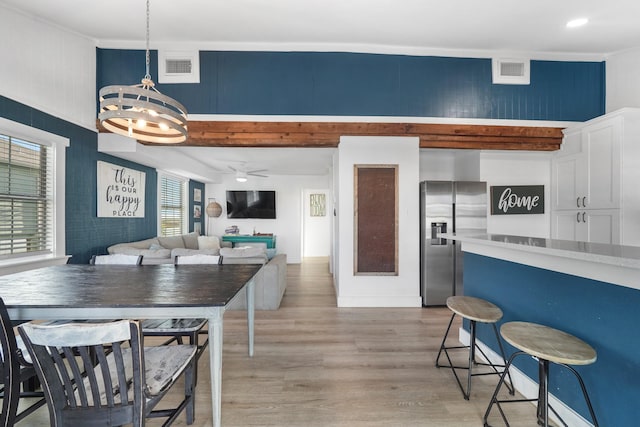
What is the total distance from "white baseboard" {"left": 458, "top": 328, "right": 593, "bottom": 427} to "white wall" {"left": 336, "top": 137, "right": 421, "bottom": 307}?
116cm

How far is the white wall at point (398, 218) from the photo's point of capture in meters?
3.66

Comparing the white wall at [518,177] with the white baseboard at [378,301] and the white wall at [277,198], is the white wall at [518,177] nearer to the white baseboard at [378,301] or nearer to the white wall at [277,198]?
the white baseboard at [378,301]

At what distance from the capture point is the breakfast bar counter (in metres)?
1.24

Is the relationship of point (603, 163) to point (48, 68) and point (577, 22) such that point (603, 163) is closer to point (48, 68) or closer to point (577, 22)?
point (577, 22)

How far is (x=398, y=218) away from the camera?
12.1 feet

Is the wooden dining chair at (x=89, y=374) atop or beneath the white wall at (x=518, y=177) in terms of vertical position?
beneath

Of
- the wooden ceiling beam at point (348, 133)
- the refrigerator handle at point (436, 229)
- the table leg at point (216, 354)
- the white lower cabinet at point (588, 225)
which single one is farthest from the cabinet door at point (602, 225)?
the table leg at point (216, 354)

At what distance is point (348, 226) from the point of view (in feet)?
12.1

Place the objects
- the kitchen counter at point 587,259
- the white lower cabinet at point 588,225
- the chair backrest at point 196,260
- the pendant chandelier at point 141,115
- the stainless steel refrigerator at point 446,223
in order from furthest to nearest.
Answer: the stainless steel refrigerator at point 446,223
the white lower cabinet at point 588,225
the chair backrest at point 196,260
the pendant chandelier at point 141,115
the kitchen counter at point 587,259

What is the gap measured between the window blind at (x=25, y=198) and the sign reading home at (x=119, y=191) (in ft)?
2.27

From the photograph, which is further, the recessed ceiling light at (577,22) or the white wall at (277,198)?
the white wall at (277,198)

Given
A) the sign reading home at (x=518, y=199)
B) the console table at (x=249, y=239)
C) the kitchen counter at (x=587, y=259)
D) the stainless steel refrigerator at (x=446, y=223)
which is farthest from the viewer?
the console table at (x=249, y=239)

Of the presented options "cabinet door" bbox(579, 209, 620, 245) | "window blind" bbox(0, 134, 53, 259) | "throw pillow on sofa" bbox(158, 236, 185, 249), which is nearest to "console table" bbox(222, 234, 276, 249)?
"throw pillow on sofa" bbox(158, 236, 185, 249)

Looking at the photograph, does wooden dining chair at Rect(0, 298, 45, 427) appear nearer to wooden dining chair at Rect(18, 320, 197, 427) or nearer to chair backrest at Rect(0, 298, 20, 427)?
chair backrest at Rect(0, 298, 20, 427)
